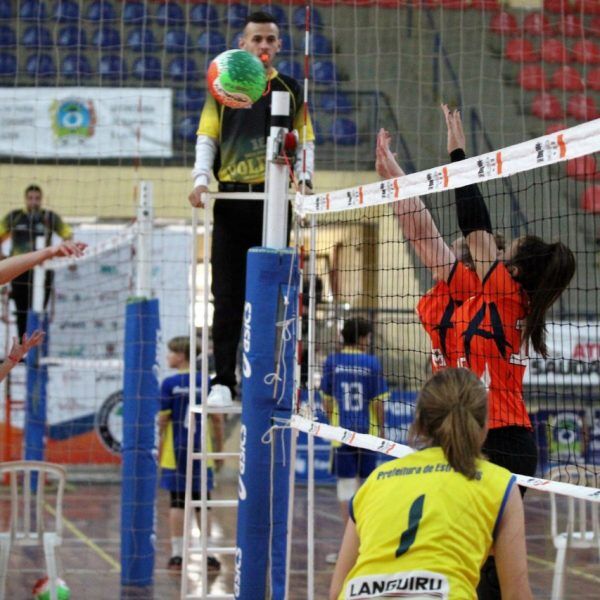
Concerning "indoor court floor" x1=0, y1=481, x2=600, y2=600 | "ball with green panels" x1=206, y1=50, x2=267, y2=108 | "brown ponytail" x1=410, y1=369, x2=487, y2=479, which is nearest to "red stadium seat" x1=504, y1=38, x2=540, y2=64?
"indoor court floor" x1=0, y1=481, x2=600, y2=600

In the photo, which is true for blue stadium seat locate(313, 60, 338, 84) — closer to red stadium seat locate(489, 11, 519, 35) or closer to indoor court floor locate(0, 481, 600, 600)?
red stadium seat locate(489, 11, 519, 35)

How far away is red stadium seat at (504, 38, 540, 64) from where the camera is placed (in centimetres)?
1387

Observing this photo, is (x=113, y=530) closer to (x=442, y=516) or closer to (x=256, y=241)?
(x=256, y=241)

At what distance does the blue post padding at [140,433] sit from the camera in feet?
27.4

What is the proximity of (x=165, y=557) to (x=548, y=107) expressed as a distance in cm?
755

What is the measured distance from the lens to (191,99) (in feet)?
45.9

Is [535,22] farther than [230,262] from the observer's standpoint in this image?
Yes

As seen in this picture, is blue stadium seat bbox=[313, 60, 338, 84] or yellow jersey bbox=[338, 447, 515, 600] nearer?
yellow jersey bbox=[338, 447, 515, 600]

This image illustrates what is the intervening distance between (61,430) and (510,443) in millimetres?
10863

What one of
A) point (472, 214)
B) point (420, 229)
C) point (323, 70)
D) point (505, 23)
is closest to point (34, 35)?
point (323, 70)

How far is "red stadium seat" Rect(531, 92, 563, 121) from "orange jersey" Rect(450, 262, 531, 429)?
9781mm

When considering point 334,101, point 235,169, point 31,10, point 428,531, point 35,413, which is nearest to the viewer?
point 428,531

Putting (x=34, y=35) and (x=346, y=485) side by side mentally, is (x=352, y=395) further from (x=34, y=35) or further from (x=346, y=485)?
(x=34, y=35)

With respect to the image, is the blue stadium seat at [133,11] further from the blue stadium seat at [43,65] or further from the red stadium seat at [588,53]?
the red stadium seat at [588,53]
